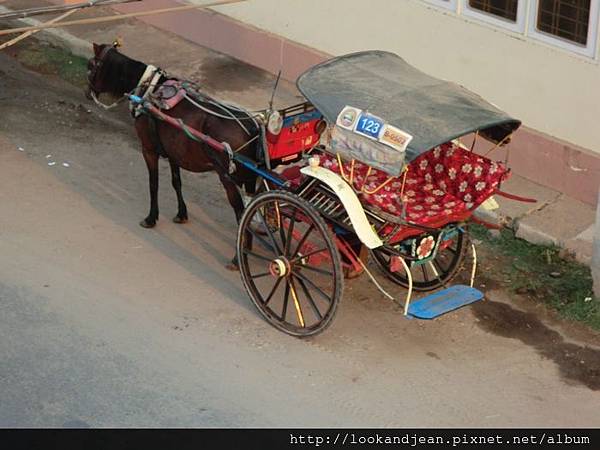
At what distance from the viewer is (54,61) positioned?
14250mm

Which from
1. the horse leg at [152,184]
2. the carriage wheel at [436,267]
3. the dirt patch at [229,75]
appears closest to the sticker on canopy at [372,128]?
the carriage wheel at [436,267]

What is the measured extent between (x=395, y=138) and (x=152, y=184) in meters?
3.01

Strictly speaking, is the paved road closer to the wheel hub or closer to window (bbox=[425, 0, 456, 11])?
the wheel hub

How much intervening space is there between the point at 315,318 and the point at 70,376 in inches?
74.2

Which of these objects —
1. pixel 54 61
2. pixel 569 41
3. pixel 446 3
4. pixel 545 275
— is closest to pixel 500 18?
pixel 446 3

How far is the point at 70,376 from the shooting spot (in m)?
8.73

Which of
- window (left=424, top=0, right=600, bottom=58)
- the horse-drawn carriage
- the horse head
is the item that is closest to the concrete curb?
the horse head

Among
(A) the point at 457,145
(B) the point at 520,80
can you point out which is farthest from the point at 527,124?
(A) the point at 457,145

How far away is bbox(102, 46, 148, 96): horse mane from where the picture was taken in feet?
33.7

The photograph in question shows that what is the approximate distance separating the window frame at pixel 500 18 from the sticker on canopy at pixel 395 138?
3.28 m

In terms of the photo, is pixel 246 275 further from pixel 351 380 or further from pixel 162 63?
pixel 162 63

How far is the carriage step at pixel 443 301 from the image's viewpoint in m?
8.67

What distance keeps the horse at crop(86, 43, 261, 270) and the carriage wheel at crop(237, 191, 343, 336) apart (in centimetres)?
50

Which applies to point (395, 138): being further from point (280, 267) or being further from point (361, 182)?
point (280, 267)
